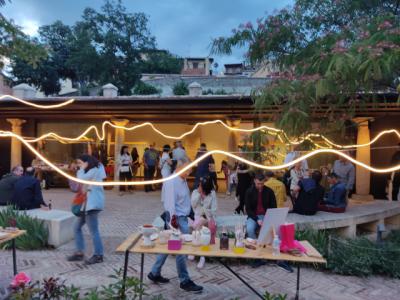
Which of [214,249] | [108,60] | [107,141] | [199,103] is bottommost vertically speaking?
[214,249]

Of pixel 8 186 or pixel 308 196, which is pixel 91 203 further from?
pixel 308 196

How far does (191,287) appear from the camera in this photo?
4645mm

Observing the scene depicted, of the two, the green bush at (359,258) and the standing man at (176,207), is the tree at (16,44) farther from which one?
the green bush at (359,258)

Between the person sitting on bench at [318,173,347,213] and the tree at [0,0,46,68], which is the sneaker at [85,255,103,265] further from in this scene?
the person sitting on bench at [318,173,347,213]

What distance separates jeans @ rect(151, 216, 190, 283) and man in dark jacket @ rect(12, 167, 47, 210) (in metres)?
3.23

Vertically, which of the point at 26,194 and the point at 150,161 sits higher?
the point at 150,161

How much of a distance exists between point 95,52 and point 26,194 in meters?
23.8

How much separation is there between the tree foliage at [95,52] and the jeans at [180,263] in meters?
25.5

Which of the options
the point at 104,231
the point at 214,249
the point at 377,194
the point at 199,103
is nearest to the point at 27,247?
the point at 104,231

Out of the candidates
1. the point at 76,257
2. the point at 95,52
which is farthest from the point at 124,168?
the point at 95,52

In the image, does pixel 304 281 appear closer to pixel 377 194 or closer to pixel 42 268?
pixel 42 268

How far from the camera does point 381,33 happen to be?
4.89 m

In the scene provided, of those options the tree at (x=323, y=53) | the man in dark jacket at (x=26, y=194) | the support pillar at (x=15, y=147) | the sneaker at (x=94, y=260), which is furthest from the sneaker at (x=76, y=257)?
the support pillar at (x=15, y=147)

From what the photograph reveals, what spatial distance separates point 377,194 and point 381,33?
8.86m
